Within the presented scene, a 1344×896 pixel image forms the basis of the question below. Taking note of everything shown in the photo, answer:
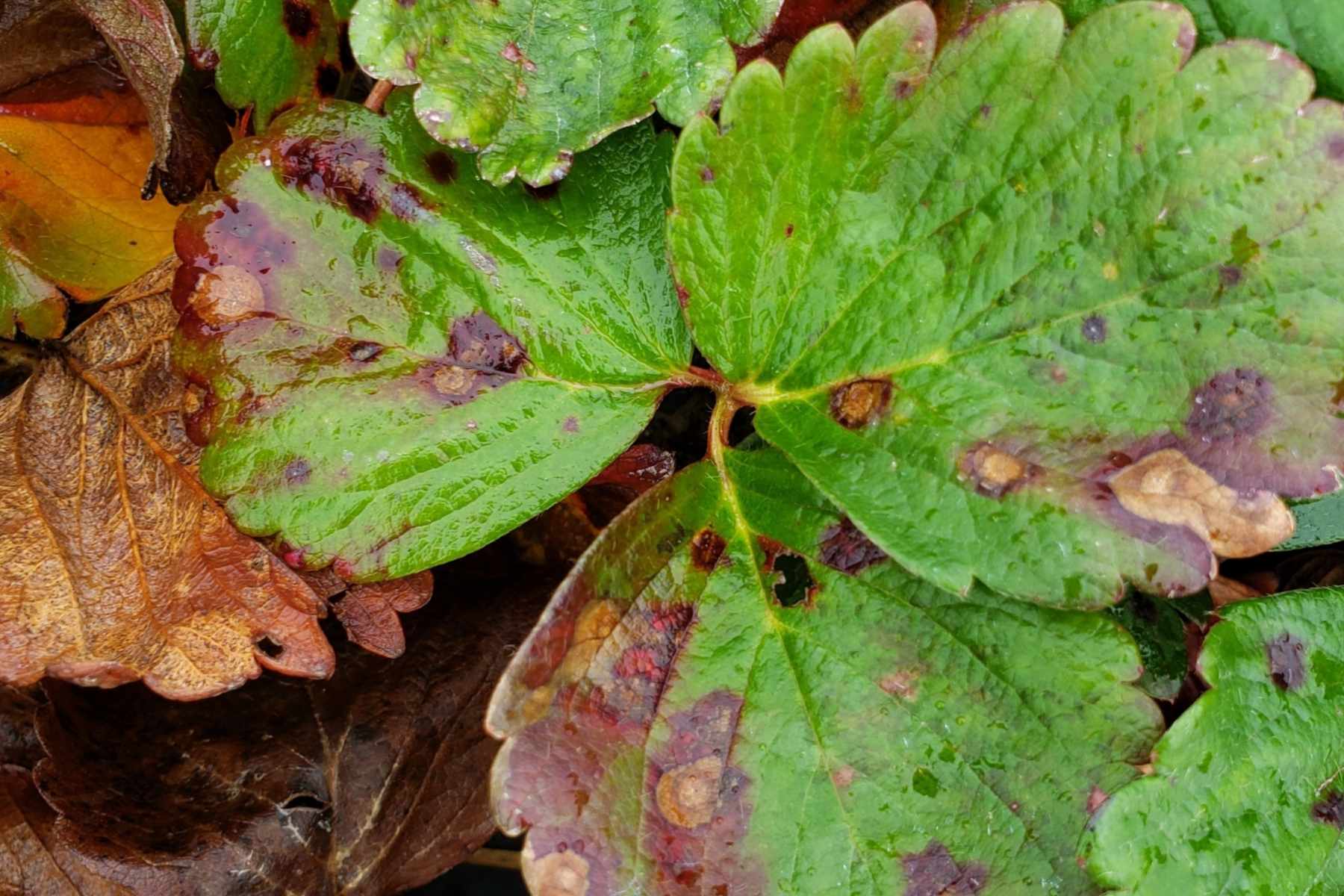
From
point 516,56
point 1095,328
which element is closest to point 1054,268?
point 1095,328

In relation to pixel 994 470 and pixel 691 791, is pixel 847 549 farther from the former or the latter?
pixel 691 791

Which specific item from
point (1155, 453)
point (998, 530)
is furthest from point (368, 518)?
point (1155, 453)

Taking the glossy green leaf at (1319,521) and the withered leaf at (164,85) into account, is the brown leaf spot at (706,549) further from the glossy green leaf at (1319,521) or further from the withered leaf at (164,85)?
the withered leaf at (164,85)

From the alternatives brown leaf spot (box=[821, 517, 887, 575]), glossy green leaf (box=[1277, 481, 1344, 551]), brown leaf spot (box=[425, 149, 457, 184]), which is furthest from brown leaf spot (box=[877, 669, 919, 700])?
brown leaf spot (box=[425, 149, 457, 184])

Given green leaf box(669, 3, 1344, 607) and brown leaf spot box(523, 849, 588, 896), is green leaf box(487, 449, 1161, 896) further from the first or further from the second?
green leaf box(669, 3, 1344, 607)

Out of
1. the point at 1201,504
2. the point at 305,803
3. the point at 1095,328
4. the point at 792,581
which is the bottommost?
the point at 305,803

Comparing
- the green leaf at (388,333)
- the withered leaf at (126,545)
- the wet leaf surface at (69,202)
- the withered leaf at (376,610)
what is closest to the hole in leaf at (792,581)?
the green leaf at (388,333)
